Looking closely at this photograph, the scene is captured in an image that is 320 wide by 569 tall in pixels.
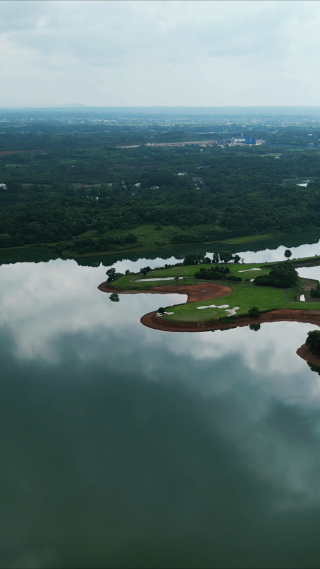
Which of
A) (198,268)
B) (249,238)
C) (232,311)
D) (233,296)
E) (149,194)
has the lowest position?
(232,311)

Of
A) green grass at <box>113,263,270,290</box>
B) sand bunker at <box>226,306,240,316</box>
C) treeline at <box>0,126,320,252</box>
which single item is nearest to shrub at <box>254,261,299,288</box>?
green grass at <box>113,263,270,290</box>

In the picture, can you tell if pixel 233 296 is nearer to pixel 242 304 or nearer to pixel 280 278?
Result: pixel 242 304

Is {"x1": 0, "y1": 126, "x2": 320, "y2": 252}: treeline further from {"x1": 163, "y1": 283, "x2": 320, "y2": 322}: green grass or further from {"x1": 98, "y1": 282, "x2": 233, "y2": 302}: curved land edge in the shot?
{"x1": 163, "y1": 283, "x2": 320, "y2": 322}: green grass

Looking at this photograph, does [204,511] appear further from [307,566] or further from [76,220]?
[76,220]

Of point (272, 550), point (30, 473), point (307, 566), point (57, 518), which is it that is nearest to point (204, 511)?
point (272, 550)

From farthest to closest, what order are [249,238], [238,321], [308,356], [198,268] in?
1. [249,238]
2. [198,268]
3. [238,321]
4. [308,356]

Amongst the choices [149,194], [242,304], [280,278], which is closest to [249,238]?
[280,278]

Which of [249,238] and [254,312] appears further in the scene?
[249,238]
